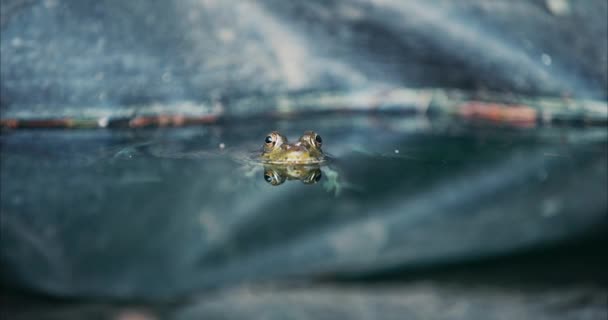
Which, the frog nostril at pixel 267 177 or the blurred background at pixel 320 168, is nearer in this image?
the blurred background at pixel 320 168

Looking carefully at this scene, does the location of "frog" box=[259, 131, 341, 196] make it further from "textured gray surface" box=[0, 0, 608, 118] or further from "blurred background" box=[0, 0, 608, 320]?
"textured gray surface" box=[0, 0, 608, 118]

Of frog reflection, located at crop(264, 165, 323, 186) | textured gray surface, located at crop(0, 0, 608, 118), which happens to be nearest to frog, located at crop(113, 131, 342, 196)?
frog reflection, located at crop(264, 165, 323, 186)

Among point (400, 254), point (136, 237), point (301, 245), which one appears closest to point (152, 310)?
point (136, 237)

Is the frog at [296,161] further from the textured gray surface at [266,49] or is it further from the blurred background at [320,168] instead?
the textured gray surface at [266,49]

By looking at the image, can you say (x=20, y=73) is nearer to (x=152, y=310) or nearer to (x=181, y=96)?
(x=181, y=96)

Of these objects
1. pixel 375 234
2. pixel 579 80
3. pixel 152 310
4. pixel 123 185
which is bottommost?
pixel 152 310

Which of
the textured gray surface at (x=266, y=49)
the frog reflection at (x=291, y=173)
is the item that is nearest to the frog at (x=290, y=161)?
the frog reflection at (x=291, y=173)
